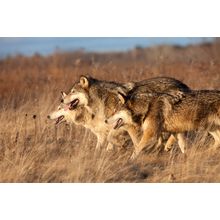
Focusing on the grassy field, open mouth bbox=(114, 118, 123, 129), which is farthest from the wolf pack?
the grassy field

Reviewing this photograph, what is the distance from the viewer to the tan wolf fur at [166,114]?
38.7ft

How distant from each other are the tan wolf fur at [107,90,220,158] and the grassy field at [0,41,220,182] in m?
0.37

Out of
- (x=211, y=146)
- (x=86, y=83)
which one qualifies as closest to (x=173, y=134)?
(x=211, y=146)

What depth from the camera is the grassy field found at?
36.0 feet

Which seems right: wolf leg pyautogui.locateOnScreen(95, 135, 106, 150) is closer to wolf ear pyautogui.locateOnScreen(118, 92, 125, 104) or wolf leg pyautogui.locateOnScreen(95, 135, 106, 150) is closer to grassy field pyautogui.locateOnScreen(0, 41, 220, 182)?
grassy field pyautogui.locateOnScreen(0, 41, 220, 182)

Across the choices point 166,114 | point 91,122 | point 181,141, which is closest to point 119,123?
point 166,114

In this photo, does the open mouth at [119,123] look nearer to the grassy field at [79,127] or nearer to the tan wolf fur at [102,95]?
the tan wolf fur at [102,95]

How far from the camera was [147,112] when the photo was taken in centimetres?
1186

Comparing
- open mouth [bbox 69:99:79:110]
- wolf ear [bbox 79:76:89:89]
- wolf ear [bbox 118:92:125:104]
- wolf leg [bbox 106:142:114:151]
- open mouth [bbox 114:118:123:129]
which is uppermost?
wolf ear [bbox 79:76:89:89]

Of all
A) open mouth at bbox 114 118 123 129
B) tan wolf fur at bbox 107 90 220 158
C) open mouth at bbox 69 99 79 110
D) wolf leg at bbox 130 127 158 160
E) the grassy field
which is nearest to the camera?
the grassy field

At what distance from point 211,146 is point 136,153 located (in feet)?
4.42

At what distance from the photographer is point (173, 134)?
12.2 m

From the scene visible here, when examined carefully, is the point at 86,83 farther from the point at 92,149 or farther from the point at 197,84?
the point at 197,84

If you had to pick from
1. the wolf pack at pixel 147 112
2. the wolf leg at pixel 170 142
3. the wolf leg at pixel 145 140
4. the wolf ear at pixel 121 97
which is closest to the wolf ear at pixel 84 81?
the wolf pack at pixel 147 112
